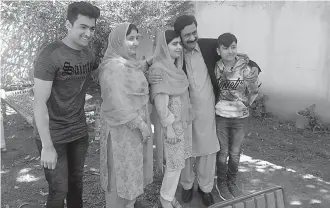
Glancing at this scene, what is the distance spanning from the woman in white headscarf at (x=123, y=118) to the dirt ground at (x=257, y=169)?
0.79 metres

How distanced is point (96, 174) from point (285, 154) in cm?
256

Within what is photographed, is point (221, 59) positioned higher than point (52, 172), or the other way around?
point (221, 59)

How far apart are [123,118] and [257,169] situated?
2377 millimetres

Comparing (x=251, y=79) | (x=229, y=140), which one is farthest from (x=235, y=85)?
(x=229, y=140)

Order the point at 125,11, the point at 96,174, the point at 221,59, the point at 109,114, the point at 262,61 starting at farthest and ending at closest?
the point at 125,11 → the point at 262,61 → the point at 96,174 → the point at 221,59 → the point at 109,114

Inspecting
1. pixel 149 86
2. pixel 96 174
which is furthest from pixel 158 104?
pixel 96 174

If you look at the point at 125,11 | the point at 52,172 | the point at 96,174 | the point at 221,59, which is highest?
the point at 125,11

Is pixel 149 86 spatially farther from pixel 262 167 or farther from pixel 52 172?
pixel 262 167

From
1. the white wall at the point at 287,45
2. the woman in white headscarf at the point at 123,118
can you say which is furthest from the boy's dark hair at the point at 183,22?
the white wall at the point at 287,45

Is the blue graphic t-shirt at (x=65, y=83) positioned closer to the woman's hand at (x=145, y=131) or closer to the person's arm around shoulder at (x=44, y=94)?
the person's arm around shoulder at (x=44, y=94)

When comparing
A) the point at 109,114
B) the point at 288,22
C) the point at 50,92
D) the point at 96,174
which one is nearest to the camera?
the point at 50,92

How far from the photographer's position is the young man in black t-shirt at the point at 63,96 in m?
2.45

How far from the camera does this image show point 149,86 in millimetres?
3010

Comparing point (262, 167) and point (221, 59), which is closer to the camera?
point (221, 59)
